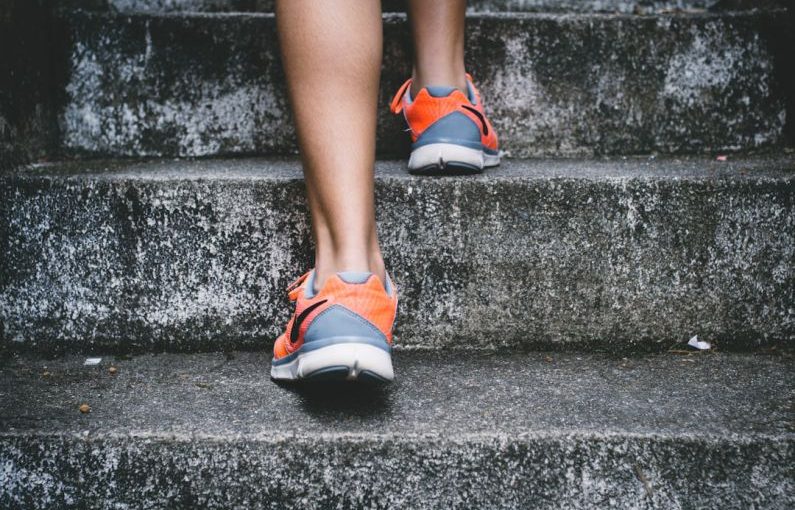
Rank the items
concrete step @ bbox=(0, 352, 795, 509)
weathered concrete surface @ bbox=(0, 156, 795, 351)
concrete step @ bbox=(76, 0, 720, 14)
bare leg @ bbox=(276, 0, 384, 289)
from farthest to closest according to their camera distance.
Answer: concrete step @ bbox=(76, 0, 720, 14) → weathered concrete surface @ bbox=(0, 156, 795, 351) → bare leg @ bbox=(276, 0, 384, 289) → concrete step @ bbox=(0, 352, 795, 509)

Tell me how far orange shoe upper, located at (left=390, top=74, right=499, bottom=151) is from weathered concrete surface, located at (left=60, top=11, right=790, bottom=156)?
18cm

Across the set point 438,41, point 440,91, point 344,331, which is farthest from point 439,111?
point 344,331

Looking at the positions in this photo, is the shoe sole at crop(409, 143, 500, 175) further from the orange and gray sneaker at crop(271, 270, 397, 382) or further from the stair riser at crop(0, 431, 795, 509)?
the stair riser at crop(0, 431, 795, 509)

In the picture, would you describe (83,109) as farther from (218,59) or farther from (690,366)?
(690,366)

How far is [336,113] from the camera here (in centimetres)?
99

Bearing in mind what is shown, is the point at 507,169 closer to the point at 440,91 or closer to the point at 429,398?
the point at 440,91

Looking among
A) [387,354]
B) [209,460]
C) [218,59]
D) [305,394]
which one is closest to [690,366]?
[387,354]

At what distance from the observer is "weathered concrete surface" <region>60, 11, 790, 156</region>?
143 centimetres

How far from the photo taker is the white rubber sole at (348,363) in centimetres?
88

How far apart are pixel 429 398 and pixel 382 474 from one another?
5.8 inches

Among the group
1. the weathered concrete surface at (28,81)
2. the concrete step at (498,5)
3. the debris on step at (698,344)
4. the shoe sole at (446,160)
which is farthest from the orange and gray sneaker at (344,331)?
the concrete step at (498,5)

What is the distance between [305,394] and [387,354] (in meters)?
0.17

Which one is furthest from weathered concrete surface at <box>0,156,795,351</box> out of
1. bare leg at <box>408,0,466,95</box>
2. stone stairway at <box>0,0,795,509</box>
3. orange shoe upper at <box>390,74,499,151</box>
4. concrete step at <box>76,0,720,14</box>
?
concrete step at <box>76,0,720,14</box>

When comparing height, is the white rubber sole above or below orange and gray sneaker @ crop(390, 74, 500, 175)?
below
